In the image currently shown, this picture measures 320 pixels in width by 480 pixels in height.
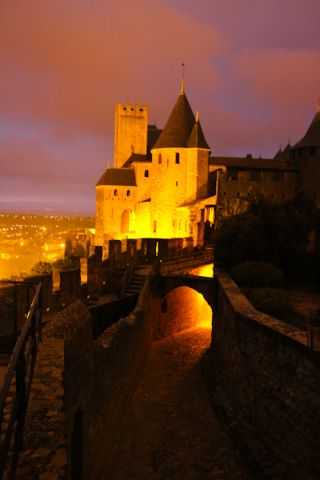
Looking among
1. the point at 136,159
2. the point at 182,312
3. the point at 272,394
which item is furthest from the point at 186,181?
the point at 272,394

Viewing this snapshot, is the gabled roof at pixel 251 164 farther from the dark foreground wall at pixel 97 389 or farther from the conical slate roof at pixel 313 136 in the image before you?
the dark foreground wall at pixel 97 389

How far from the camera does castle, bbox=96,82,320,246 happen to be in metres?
37.0

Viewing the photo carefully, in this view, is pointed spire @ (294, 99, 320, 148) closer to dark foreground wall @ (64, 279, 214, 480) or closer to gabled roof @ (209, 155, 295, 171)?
gabled roof @ (209, 155, 295, 171)

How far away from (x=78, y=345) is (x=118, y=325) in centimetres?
398

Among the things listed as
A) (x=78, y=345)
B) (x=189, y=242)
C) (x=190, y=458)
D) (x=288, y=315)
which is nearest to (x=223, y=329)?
(x=288, y=315)

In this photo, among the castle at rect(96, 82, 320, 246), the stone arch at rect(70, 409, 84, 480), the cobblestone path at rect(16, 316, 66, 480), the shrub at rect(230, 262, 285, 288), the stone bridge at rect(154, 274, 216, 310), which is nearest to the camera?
the cobblestone path at rect(16, 316, 66, 480)

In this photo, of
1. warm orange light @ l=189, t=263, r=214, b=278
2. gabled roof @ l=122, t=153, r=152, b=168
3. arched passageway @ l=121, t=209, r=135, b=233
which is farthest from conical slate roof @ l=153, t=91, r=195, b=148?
warm orange light @ l=189, t=263, r=214, b=278

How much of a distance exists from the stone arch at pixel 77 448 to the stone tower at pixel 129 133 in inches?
1766

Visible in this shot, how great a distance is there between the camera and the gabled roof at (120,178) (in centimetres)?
4441

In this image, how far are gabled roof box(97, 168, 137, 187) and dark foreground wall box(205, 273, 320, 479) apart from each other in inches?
1319

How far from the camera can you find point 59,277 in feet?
45.6

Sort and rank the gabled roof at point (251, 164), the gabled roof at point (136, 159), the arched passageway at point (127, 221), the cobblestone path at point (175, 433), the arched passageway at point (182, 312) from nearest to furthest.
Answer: the cobblestone path at point (175, 433), the arched passageway at point (182, 312), the gabled roof at point (251, 164), the arched passageway at point (127, 221), the gabled roof at point (136, 159)

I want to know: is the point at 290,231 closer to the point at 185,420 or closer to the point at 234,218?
the point at 234,218

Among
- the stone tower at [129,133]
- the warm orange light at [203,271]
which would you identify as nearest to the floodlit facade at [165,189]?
the stone tower at [129,133]
